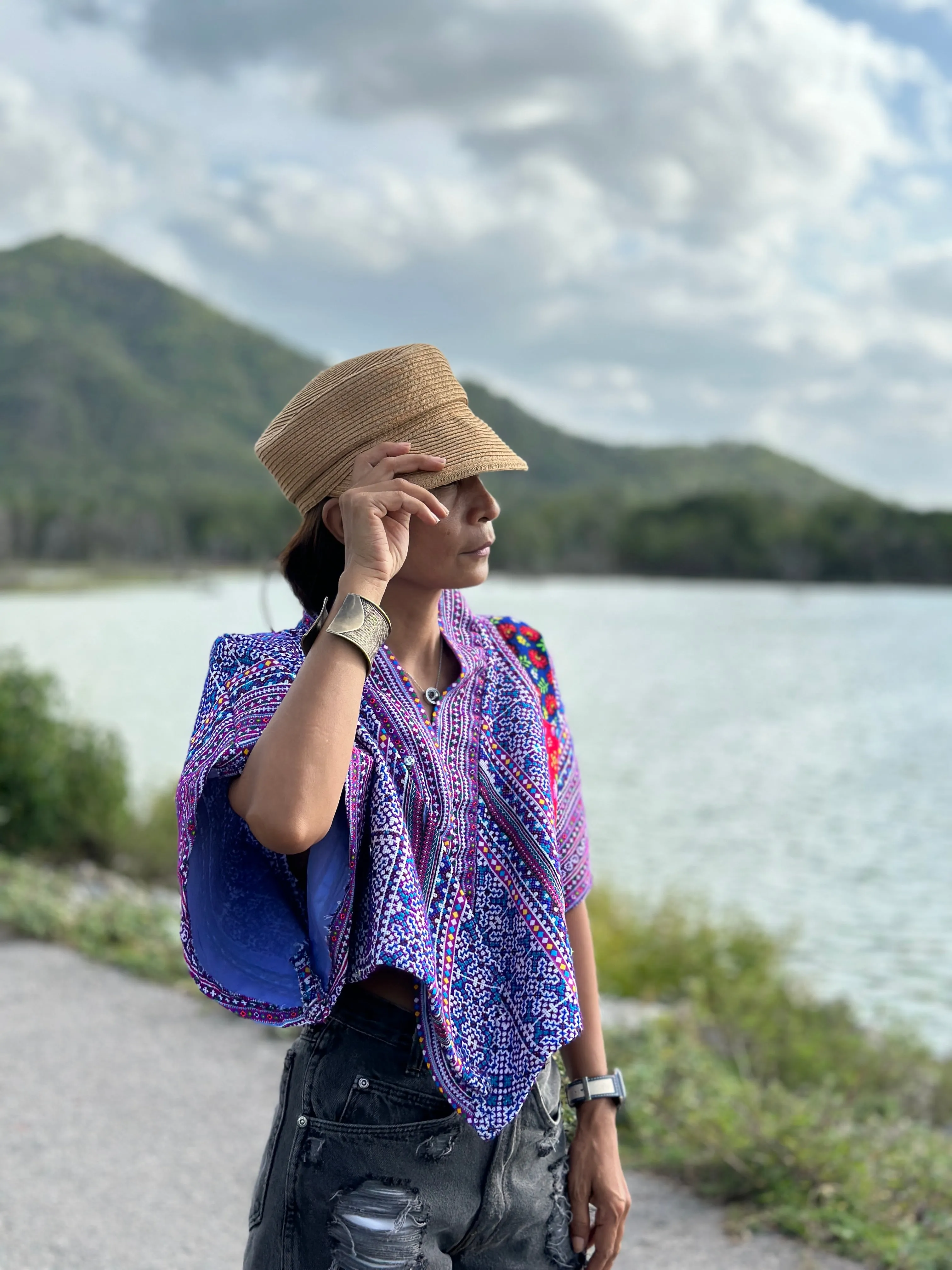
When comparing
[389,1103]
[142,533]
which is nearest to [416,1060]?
[389,1103]

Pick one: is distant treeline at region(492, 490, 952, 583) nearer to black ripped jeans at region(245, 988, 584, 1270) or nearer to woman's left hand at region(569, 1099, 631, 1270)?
woman's left hand at region(569, 1099, 631, 1270)

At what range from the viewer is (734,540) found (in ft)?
314

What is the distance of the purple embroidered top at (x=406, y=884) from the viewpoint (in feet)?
5.18

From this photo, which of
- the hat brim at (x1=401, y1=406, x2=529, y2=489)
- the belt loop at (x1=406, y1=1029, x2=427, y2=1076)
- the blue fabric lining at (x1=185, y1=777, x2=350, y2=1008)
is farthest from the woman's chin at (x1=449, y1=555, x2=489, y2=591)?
the belt loop at (x1=406, y1=1029, x2=427, y2=1076)

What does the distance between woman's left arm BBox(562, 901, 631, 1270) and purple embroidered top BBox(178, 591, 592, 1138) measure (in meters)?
0.14

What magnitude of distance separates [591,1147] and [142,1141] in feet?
8.52

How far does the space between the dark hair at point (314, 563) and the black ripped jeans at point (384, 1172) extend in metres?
0.58

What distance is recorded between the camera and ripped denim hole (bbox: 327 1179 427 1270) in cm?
154

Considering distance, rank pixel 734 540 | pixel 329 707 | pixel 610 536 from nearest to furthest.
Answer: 1. pixel 329 707
2. pixel 734 540
3. pixel 610 536

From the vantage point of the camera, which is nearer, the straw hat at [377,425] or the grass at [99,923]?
the straw hat at [377,425]

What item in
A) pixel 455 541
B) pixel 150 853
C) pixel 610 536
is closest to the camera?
pixel 455 541

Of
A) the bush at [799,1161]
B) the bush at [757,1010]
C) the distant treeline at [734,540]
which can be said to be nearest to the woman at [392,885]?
the bush at [799,1161]

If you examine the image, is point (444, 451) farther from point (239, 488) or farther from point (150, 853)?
point (239, 488)

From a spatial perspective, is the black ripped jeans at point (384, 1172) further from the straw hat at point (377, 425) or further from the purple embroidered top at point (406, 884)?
the straw hat at point (377, 425)
